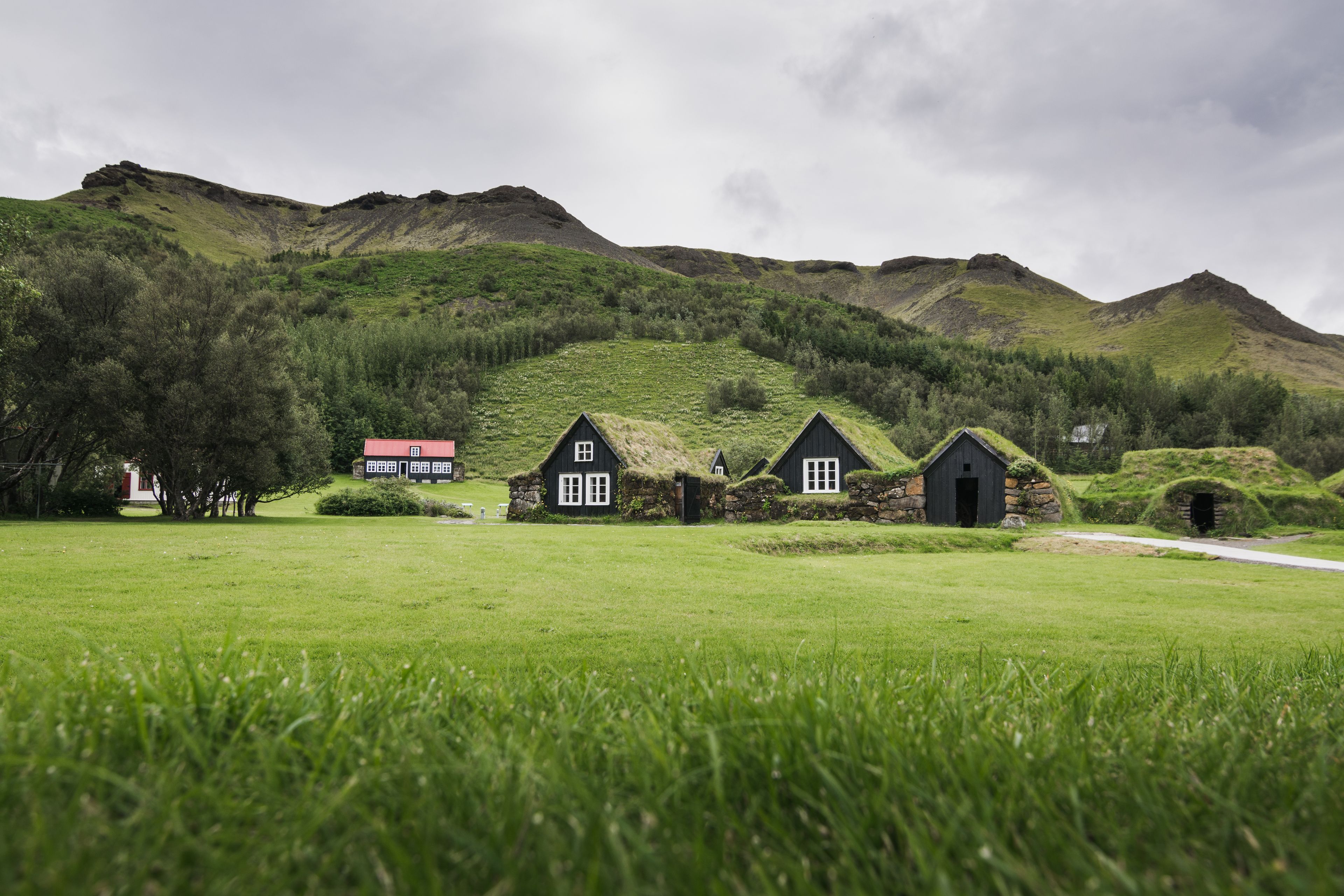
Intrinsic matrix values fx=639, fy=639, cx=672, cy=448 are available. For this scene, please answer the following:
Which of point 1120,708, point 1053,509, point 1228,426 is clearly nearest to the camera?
point 1120,708

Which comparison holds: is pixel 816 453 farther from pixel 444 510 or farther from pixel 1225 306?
pixel 1225 306

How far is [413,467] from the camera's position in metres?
65.6

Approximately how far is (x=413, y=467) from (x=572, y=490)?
119ft

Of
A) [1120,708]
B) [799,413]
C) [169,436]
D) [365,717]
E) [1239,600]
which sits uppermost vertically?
[799,413]

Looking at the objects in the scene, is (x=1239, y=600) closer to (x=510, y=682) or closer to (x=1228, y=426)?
(x=510, y=682)

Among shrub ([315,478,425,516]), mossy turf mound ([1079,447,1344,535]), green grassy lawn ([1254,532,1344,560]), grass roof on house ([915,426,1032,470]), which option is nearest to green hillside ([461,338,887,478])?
shrub ([315,478,425,516])

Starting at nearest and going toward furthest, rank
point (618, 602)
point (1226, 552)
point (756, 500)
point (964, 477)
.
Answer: point (618, 602)
point (1226, 552)
point (964, 477)
point (756, 500)

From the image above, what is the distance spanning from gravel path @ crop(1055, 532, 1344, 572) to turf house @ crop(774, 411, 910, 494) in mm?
11030

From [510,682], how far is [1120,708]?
253 cm

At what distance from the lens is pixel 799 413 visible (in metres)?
74.1

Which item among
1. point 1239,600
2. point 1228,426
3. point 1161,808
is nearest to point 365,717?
point 1161,808

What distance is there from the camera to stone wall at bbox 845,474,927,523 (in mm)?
27766

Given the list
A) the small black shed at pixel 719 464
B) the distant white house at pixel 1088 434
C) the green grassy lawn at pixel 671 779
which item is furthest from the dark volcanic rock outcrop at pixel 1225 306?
the green grassy lawn at pixel 671 779

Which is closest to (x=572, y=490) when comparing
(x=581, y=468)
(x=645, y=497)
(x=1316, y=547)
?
(x=581, y=468)
